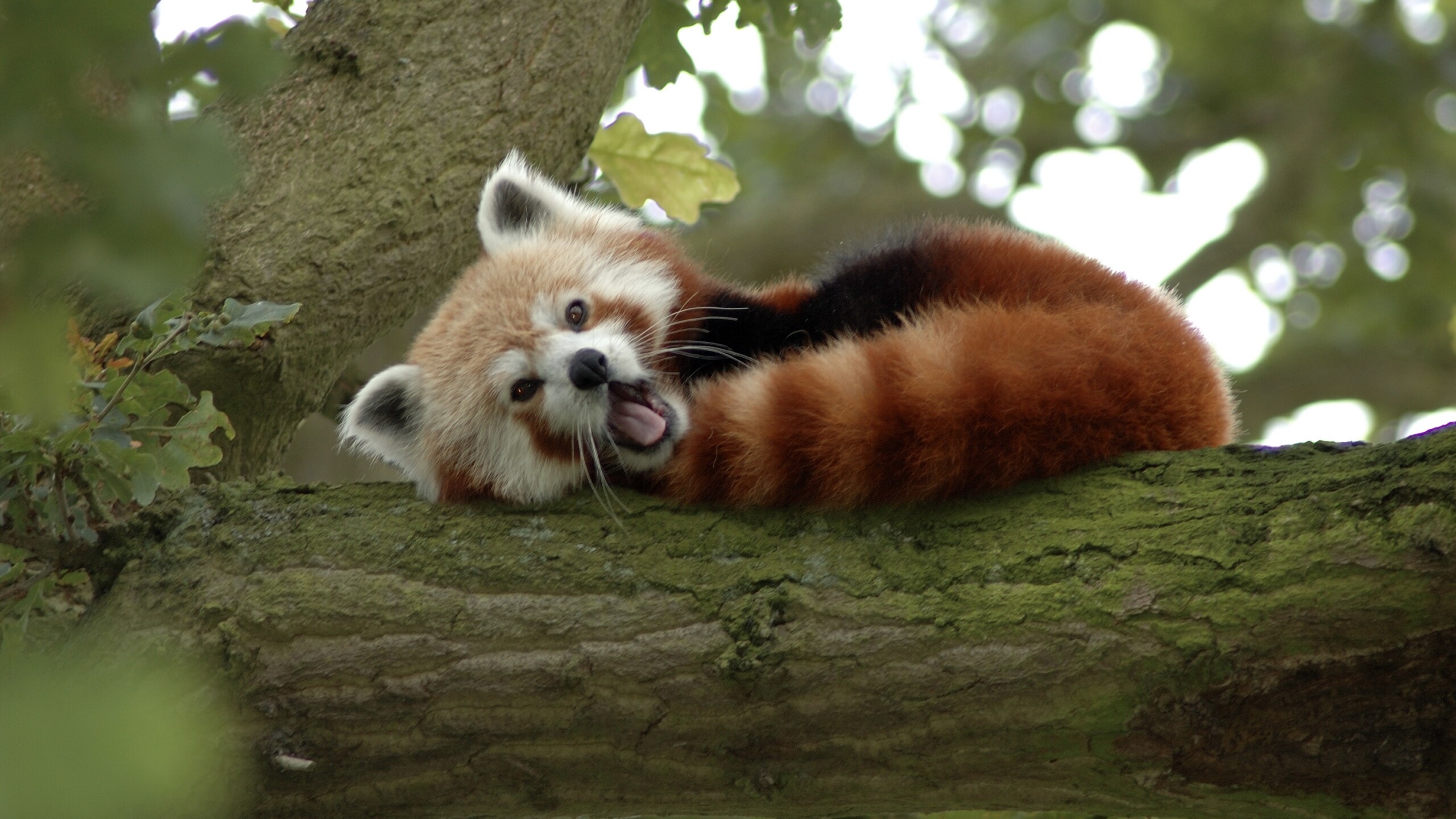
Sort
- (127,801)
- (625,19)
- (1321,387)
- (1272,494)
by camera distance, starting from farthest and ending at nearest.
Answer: (1321,387)
(625,19)
(1272,494)
(127,801)

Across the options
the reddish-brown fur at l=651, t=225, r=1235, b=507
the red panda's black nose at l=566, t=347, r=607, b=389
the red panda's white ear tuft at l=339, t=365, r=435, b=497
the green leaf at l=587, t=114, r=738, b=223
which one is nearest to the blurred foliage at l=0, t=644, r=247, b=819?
the reddish-brown fur at l=651, t=225, r=1235, b=507

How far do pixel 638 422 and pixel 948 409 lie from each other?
0.84 metres

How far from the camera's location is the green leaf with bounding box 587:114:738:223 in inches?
142

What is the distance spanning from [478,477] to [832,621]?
1051 millimetres

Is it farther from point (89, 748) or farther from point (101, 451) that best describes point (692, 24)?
point (89, 748)

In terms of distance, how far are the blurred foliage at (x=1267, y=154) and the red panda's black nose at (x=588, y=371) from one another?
13.2 ft

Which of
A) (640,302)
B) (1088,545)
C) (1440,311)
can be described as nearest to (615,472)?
(640,302)

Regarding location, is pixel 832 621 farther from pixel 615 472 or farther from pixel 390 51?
pixel 390 51

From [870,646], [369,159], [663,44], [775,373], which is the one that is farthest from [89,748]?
[663,44]

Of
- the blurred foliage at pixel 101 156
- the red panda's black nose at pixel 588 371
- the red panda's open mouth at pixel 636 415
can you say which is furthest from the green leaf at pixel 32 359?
the red panda's black nose at pixel 588 371

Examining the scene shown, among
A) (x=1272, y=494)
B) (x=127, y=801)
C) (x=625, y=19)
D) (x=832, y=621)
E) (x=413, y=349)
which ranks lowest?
A: (x=127, y=801)

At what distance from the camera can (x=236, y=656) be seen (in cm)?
201

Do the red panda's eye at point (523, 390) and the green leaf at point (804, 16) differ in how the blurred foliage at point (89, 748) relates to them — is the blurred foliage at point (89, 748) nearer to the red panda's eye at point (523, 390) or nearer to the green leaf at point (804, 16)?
the red panda's eye at point (523, 390)

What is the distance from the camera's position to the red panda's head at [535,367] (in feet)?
8.86
